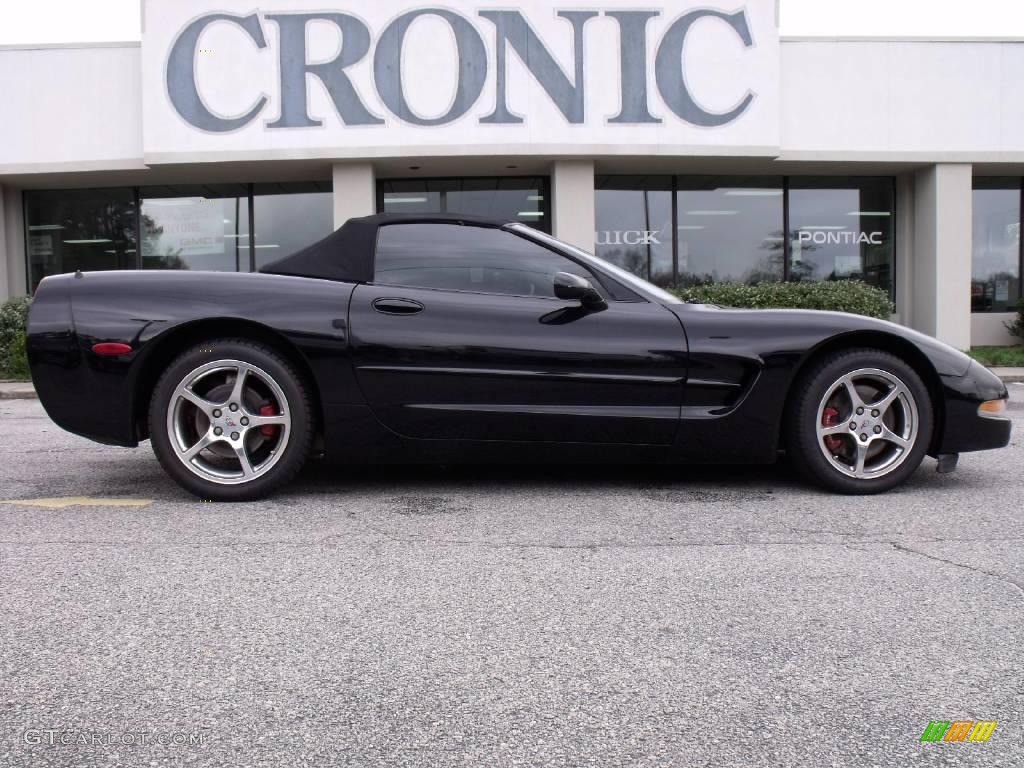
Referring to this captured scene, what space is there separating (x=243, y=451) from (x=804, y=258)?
13054 millimetres

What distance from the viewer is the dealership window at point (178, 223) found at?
1447cm

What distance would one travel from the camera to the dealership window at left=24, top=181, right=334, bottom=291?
14.5 meters

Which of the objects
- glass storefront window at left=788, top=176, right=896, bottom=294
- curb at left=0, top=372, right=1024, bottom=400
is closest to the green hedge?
curb at left=0, top=372, right=1024, bottom=400

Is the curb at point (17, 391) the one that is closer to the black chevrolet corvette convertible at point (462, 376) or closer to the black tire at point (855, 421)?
the black chevrolet corvette convertible at point (462, 376)

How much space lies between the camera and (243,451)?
376 centimetres

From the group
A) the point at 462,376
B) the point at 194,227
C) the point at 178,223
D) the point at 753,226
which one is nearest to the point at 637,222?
the point at 753,226

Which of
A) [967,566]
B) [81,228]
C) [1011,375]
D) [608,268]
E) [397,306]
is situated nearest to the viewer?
[967,566]

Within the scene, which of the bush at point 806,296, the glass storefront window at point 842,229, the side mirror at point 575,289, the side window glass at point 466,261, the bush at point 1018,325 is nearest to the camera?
the side mirror at point 575,289

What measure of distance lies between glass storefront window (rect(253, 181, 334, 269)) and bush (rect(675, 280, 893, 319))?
21.2 feet

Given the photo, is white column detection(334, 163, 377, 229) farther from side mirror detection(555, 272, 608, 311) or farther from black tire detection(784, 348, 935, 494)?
black tire detection(784, 348, 935, 494)

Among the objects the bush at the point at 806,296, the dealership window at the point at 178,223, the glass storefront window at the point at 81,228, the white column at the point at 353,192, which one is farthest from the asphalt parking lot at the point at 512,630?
the glass storefront window at the point at 81,228

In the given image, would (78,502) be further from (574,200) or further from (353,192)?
(574,200)

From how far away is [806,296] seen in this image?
493 inches

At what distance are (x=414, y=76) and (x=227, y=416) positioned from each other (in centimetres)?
973
